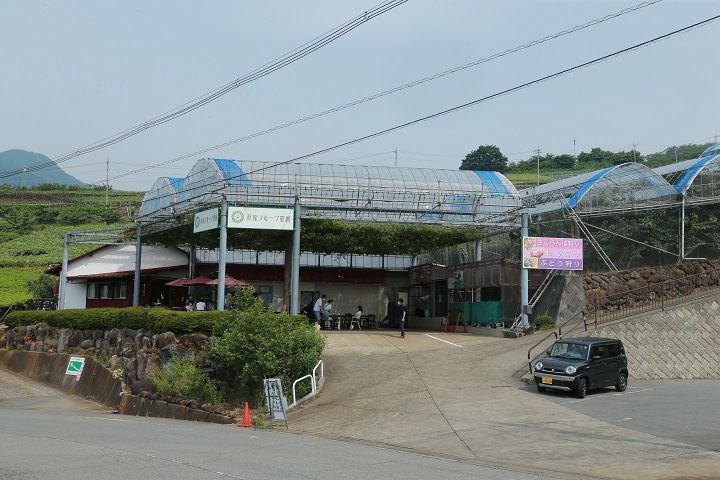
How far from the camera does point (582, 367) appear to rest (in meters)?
20.8

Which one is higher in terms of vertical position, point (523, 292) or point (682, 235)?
point (682, 235)

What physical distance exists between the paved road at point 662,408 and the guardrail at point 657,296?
193 inches

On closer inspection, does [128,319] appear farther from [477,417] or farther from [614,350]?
[614,350]

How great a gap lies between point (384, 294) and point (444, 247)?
753 centimetres

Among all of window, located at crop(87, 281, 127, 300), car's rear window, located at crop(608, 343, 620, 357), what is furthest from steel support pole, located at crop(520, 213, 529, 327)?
window, located at crop(87, 281, 127, 300)

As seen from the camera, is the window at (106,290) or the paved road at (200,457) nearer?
the paved road at (200,457)

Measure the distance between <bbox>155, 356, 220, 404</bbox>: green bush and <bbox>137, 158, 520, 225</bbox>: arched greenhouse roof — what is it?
A: 765 cm

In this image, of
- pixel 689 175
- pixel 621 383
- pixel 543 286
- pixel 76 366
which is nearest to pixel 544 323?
pixel 543 286

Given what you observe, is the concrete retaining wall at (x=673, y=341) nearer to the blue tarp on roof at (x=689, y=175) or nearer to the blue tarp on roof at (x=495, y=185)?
the blue tarp on roof at (x=689, y=175)

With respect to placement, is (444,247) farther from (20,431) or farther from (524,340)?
(20,431)

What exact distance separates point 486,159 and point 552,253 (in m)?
94.8

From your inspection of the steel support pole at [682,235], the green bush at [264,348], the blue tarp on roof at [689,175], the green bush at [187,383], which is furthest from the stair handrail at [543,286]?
the green bush at [187,383]

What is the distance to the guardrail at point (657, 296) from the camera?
29172 mm

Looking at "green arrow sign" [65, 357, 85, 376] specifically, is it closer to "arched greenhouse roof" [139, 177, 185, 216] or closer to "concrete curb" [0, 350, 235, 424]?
"concrete curb" [0, 350, 235, 424]
